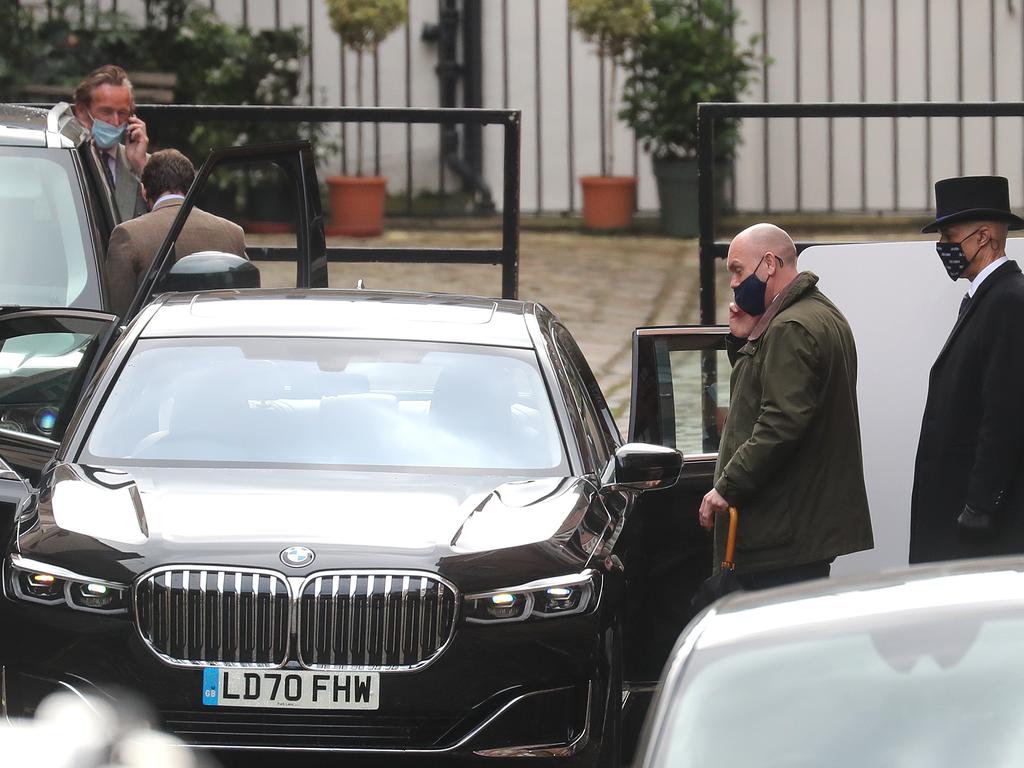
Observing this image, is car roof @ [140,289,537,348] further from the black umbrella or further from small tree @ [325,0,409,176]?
small tree @ [325,0,409,176]

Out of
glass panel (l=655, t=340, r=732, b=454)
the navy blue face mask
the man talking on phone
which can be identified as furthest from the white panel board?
the man talking on phone

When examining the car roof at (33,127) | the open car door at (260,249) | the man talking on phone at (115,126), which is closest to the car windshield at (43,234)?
the car roof at (33,127)

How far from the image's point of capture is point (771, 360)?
538 cm

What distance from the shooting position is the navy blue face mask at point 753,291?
5516 mm

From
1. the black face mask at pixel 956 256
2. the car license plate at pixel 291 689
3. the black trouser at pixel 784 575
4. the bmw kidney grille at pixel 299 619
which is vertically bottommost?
the car license plate at pixel 291 689

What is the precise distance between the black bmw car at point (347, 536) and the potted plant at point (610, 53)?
1182 centimetres

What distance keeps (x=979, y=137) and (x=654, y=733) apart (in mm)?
16761

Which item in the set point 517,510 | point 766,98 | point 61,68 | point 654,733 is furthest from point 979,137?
point 654,733

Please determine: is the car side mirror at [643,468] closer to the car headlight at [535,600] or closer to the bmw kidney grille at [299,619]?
the car headlight at [535,600]

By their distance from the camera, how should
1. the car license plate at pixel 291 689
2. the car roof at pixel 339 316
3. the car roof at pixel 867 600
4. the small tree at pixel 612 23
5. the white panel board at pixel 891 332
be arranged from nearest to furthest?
1. the car roof at pixel 867 600
2. the car license plate at pixel 291 689
3. the car roof at pixel 339 316
4. the white panel board at pixel 891 332
5. the small tree at pixel 612 23

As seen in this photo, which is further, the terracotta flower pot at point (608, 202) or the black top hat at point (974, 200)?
the terracotta flower pot at point (608, 202)

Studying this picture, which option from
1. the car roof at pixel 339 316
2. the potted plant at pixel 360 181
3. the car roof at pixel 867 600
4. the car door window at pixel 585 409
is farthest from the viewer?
the potted plant at pixel 360 181

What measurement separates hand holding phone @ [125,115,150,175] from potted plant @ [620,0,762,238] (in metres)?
9.57

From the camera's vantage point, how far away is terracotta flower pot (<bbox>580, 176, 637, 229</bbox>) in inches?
715
